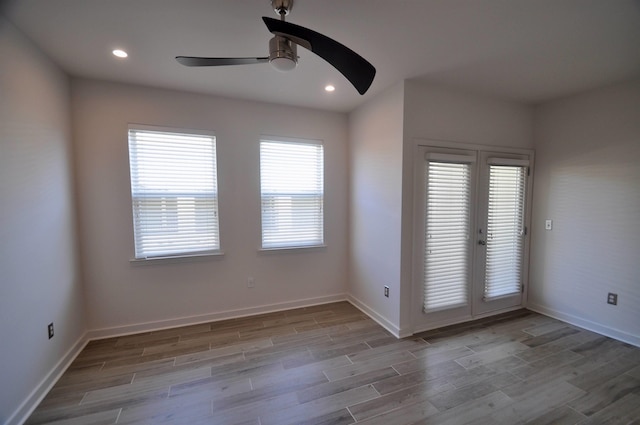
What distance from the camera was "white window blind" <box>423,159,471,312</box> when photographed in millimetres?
2797

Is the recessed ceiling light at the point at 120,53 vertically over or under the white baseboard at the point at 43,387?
over

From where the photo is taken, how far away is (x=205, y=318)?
3051 millimetres

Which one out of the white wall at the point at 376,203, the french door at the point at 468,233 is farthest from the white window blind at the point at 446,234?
the white wall at the point at 376,203

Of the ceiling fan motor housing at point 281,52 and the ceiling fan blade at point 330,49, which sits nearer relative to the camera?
the ceiling fan blade at point 330,49

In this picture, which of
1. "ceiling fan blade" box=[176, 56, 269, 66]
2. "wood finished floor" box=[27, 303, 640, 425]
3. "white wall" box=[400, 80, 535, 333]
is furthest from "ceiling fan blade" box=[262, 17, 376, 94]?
"wood finished floor" box=[27, 303, 640, 425]

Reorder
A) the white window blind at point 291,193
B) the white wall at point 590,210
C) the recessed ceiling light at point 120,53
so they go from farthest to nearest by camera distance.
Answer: the white window blind at point 291,193, the white wall at point 590,210, the recessed ceiling light at point 120,53

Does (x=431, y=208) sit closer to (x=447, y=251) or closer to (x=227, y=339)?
(x=447, y=251)

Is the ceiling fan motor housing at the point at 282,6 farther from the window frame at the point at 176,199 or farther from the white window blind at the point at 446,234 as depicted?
the white window blind at the point at 446,234

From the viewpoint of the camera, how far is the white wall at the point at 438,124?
2.65 metres

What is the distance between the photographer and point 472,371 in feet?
7.13

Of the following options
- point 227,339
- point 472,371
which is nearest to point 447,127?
point 472,371

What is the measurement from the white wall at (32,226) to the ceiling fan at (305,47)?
1.36 meters

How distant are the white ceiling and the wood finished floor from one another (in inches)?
104

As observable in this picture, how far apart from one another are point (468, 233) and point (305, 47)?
268cm
